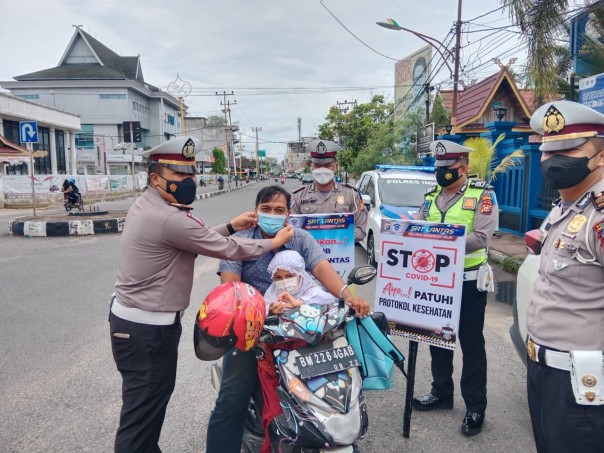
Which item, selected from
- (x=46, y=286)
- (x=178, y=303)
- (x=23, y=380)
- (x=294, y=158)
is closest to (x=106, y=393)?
(x=23, y=380)

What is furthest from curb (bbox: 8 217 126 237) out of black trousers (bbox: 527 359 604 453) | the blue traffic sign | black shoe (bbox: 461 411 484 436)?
black trousers (bbox: 527 359 604 453)

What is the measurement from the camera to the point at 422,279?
3.11 meters

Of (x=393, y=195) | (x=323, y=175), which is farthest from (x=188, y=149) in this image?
(x=393, y=195)

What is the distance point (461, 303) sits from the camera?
10.8ft

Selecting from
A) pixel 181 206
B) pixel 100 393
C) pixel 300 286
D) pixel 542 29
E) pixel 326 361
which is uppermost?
pixel 542 29

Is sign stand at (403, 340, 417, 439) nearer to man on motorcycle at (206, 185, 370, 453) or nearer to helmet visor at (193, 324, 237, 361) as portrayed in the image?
man on motorcycle at (206, 185, 370, 453)

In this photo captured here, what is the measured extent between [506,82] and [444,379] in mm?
16869

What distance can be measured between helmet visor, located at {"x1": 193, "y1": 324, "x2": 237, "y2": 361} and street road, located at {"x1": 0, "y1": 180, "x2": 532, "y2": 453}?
1.20 m

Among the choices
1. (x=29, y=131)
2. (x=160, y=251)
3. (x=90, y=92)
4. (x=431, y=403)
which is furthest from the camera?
(x=90, y=92)

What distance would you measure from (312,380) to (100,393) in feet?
7.96

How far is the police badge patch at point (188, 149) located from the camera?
8.11 feet

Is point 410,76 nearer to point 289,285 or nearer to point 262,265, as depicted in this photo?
point 262,265

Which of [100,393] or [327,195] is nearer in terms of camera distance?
[100,393]

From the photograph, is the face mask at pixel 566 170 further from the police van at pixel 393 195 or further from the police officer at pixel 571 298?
the police van at pixel 393 195
